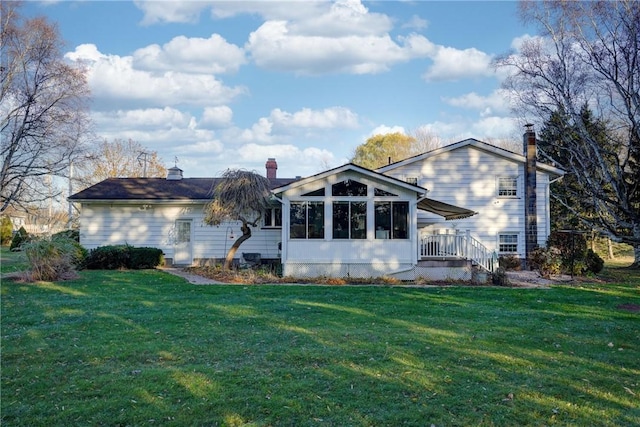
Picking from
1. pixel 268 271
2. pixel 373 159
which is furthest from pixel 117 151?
pixel 268 271

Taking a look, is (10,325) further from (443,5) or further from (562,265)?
(562,265)

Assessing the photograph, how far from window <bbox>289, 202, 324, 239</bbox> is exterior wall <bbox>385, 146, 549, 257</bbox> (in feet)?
20.7

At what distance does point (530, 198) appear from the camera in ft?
68.1

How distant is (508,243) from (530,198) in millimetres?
2222

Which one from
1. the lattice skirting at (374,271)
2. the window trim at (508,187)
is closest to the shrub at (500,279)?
the lattice skirting at (374,271)

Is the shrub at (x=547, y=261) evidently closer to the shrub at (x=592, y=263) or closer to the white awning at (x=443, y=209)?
the shrub at (x=592, y=263)

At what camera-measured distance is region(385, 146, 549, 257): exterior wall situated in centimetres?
2119

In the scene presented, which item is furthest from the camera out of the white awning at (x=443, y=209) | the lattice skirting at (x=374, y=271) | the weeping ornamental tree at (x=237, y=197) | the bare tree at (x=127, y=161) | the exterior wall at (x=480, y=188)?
the bare tree at (x=127, y=161)

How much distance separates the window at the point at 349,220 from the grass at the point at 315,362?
5.17 metres

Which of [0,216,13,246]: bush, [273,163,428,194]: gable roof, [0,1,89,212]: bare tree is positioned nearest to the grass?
[273,163,428,194]: gable roof

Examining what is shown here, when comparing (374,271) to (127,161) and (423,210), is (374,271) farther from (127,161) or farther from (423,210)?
(127,161)

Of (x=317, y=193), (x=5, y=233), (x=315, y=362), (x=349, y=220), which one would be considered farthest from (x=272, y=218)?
(x=5, y=233)

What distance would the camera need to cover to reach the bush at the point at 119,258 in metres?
18.6

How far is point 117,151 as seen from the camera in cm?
4256
